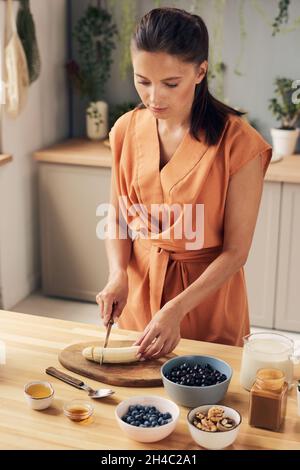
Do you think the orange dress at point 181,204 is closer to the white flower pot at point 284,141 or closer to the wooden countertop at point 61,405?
the wooden countertop at point 61,405

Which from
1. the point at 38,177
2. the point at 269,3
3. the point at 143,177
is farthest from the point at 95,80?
the point at 143,177

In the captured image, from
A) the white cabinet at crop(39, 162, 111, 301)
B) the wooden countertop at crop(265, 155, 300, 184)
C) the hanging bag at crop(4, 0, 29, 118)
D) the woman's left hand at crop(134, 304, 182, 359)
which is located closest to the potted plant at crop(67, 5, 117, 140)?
the white cabinet at crop(39, 162, 111, 301)

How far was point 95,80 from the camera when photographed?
13.1 ft

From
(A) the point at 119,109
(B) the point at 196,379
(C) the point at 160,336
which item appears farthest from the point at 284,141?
(B) the point at 196,379

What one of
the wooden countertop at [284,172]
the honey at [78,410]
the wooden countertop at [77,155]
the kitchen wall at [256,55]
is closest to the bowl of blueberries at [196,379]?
the honey at [78,410]

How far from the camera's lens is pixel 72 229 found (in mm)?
3826

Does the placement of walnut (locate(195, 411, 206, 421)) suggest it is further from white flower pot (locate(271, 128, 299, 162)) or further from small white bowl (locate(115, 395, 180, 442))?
white flower pot (locate(271, 128, 299, 162))

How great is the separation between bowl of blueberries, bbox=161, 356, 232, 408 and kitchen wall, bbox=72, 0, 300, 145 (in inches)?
100

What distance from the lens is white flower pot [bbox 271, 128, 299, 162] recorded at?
12.2 feet

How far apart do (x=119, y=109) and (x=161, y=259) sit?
87.5 inches

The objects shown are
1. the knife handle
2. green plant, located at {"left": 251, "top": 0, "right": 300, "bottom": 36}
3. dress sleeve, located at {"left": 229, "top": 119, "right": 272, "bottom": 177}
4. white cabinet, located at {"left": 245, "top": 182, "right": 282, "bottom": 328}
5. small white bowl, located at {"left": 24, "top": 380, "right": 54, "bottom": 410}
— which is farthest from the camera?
green plant, located at {"left": 251, "top": 0, "right": 300, "bottom": 36}

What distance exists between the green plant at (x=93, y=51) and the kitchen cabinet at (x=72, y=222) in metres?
0.34

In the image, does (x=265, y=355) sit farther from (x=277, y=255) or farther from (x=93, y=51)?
(x=93, y=51)
